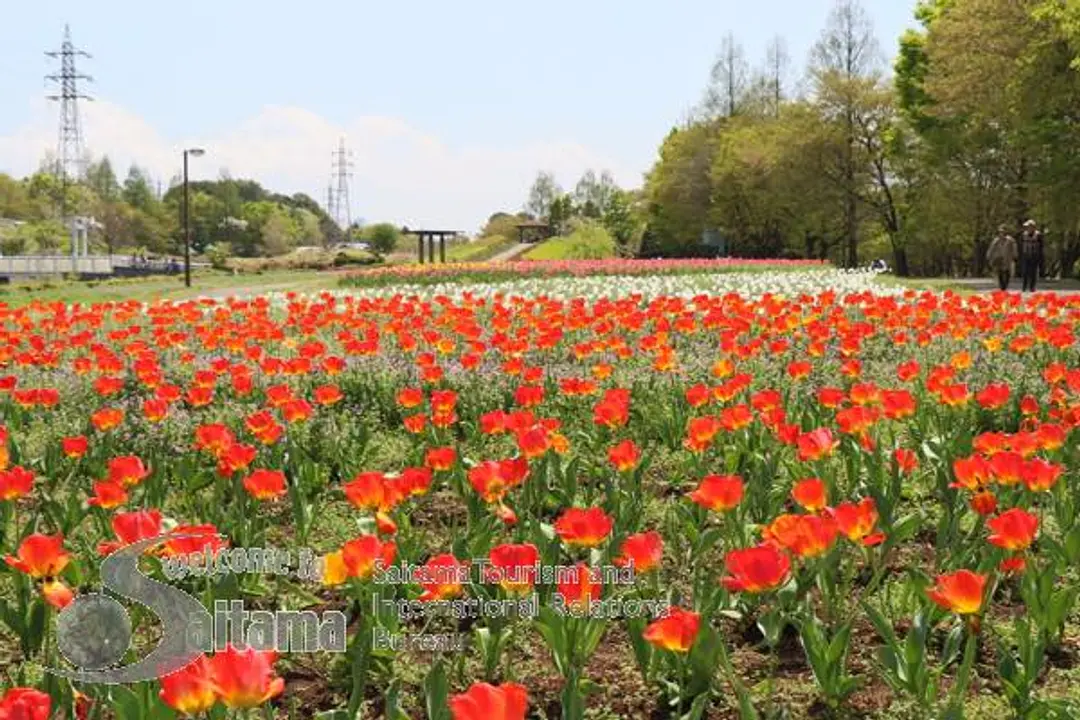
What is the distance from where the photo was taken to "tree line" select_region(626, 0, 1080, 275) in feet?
94.0

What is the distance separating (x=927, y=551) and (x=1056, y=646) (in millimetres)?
1008

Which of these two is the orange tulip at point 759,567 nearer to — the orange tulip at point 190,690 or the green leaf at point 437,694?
the green leaf at point 437,694

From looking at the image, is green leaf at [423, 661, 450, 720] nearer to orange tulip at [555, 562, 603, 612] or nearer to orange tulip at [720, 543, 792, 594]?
orange tulip at [555, 562, 603, 612]

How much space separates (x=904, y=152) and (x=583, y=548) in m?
43.1

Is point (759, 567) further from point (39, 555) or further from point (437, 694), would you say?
point (39, 555)

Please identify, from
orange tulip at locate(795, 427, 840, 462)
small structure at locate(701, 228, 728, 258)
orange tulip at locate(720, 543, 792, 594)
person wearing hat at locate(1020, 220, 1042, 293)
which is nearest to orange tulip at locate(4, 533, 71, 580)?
orange tulip at locate(720, 543, 792, 594)

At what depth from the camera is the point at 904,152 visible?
43500 millimetres

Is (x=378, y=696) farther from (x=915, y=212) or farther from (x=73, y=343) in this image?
(x=915, y=212)

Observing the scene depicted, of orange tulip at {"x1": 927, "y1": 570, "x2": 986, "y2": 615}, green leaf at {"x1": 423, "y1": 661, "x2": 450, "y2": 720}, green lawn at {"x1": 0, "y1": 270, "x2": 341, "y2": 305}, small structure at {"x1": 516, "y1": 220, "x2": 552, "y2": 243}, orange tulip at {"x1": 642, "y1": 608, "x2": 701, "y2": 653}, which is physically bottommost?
green leaf at {"x1": 423, "y1": 661, "x2": 450, "y2": 720}

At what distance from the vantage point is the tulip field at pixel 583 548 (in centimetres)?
273

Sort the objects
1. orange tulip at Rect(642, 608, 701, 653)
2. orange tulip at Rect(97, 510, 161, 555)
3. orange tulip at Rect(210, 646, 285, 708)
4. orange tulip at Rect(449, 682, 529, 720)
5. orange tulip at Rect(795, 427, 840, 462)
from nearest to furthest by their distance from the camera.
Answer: orange tulip at Rect(449, 682, 529, 720)
orange tulip at Rect(210, 646, 285, 708)
orange tulip at Rect(642, 608, 701, 653)
orange tulip at Rect(97, 510, 161, 555)
orange tulip at Rect(795, 427, 840, 462)

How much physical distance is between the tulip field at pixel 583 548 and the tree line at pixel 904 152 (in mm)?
22374

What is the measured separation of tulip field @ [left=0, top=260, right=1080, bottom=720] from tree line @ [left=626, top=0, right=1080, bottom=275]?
22374 millimetres

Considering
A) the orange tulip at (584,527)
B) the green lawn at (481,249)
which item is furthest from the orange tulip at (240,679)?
the green lawn at (481,249)
